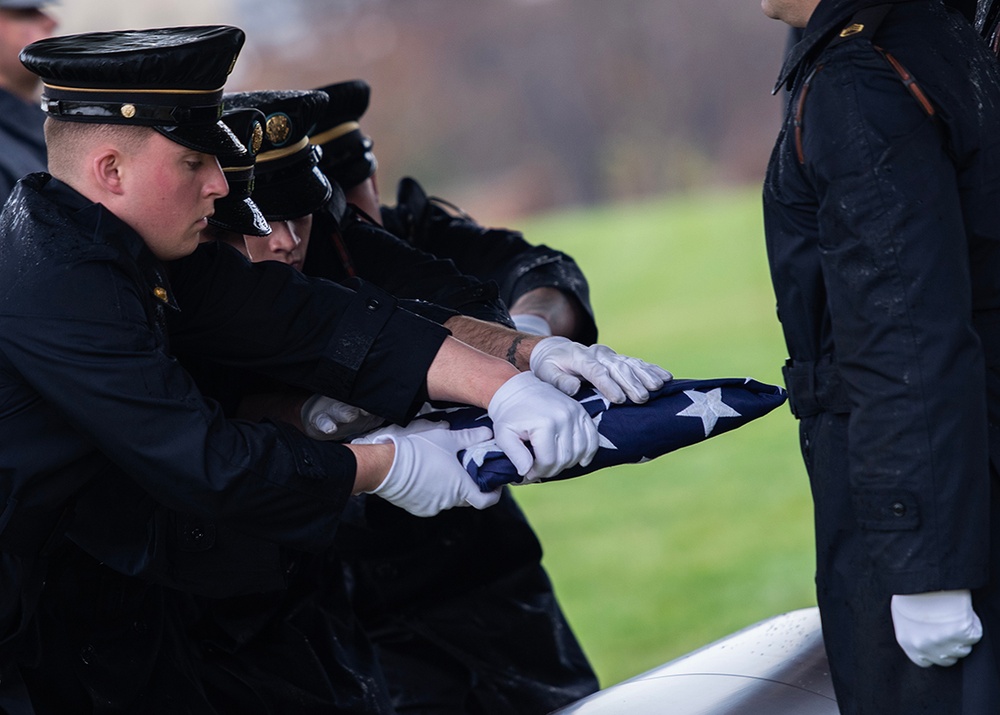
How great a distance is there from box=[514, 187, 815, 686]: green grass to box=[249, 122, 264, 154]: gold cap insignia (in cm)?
397

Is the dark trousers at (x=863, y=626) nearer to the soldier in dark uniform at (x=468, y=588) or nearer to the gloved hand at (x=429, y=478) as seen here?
the gloved hand at (x=429, y=478)

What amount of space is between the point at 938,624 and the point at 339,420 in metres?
0.97

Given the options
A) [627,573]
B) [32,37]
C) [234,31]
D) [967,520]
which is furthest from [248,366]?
[627,573]

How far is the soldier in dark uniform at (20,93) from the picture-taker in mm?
3479

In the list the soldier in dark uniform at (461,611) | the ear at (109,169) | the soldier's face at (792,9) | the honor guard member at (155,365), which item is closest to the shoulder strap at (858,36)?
the soldier's face at (792,9)

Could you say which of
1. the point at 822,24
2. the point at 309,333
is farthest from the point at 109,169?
the point at 822,24

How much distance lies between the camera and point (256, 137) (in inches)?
87.2

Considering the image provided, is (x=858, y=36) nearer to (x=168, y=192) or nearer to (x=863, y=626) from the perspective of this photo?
(x=863, y=626)

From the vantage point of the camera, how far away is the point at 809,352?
5.73 ft

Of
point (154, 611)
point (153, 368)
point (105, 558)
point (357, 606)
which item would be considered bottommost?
point (357, 606)

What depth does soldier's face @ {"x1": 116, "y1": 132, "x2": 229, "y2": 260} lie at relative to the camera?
5.56 feet

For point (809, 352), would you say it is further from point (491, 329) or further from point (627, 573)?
point (627, 573)

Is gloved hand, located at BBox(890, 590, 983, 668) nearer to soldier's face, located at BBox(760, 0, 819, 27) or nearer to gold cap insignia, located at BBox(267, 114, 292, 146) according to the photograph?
soldier's face, located at BBox(760, 0, 819, 27)

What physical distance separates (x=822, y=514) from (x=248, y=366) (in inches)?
34.4
